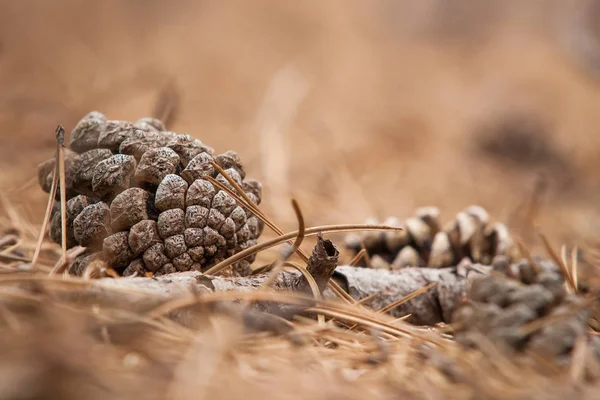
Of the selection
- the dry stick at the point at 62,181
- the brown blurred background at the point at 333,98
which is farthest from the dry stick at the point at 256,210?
the brown blurred background at the point at 333,98

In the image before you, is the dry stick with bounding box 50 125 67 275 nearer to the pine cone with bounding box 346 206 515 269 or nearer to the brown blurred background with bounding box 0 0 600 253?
the brown blurred background with bounding box 0 0 600 253

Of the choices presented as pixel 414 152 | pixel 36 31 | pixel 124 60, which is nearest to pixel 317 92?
pixel 414 152

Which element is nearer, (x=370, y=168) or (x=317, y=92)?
(x=370, y=168)

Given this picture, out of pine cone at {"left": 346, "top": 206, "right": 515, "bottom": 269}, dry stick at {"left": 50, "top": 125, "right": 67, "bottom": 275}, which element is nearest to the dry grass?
dry stick at {"left": 50, "top": 125, "right": 67, "bottom": 275}

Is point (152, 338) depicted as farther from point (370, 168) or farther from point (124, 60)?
point (124, 60)

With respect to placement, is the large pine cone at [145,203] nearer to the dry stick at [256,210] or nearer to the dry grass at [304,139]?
the dry stick at [256,210]

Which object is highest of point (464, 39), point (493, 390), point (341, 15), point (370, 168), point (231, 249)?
point (464, 39)
